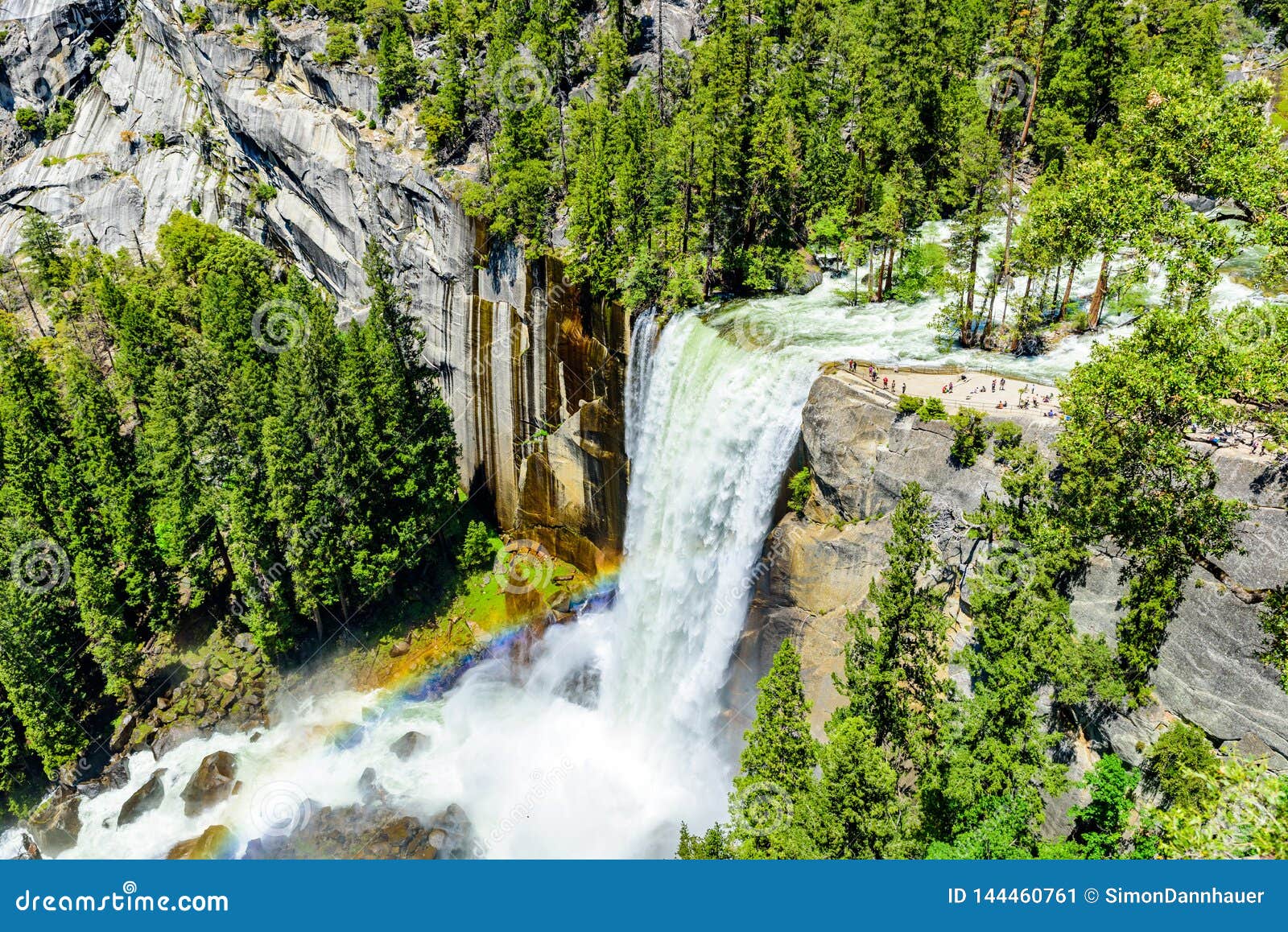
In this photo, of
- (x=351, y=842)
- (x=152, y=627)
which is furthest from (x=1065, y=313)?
(x=152, y=627)

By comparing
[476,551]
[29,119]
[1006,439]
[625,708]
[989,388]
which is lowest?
[625,708]

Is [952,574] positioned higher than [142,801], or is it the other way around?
[952,574]

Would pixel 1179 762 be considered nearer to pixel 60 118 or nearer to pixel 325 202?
pixel 325 202

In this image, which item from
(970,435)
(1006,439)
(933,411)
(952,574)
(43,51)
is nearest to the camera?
(1006,439)

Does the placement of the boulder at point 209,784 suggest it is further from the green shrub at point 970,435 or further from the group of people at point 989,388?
the green shrub at point 970,435

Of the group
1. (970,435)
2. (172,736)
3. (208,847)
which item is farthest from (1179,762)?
(172,736)

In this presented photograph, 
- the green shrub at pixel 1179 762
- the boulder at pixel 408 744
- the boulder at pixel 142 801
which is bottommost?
the boulder at pixel 142 801

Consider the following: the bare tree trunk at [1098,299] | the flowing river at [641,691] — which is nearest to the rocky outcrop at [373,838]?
the flowing river at [641,691]
